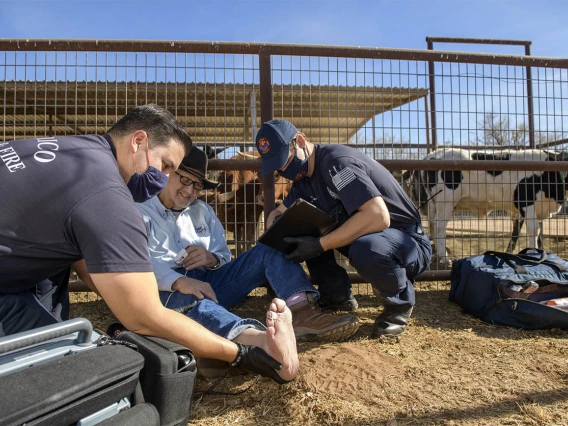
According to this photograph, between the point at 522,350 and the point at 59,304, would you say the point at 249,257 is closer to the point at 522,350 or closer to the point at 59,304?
the point at 59,304

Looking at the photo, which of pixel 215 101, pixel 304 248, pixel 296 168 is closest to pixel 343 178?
pixel 296 168

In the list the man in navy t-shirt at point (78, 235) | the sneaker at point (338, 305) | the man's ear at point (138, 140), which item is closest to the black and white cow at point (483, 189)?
the sneaker at point (338, 305)

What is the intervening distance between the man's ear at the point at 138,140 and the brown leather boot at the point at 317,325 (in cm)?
139

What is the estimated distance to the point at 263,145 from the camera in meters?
3.14

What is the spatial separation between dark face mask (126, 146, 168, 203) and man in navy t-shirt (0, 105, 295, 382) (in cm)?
24

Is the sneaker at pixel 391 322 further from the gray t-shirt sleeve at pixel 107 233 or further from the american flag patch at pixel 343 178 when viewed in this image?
the gray t-shirt sleeve at pixel 107 233

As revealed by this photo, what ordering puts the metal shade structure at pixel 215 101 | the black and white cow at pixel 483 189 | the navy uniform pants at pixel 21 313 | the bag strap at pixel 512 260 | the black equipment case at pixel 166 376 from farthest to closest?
the black and white cow at pixel 483 189 < the metal shade structure at pixel 215 101 < the bag strap at pixel 512 260 < the navy uniform pants at pixel 21 313 < the black equipment case at pixel 166 376

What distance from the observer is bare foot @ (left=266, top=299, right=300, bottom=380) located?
1971 millimetres

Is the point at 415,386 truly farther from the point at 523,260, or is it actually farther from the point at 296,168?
the point at 523,260

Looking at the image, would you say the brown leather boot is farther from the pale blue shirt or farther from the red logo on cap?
the red logo on cap

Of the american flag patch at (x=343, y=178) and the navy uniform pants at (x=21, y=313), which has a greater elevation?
the american flag patch at (x=343, y=178)

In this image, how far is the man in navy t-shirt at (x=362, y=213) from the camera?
2863 mm

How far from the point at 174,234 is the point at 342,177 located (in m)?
1.18

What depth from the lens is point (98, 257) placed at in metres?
1.50
